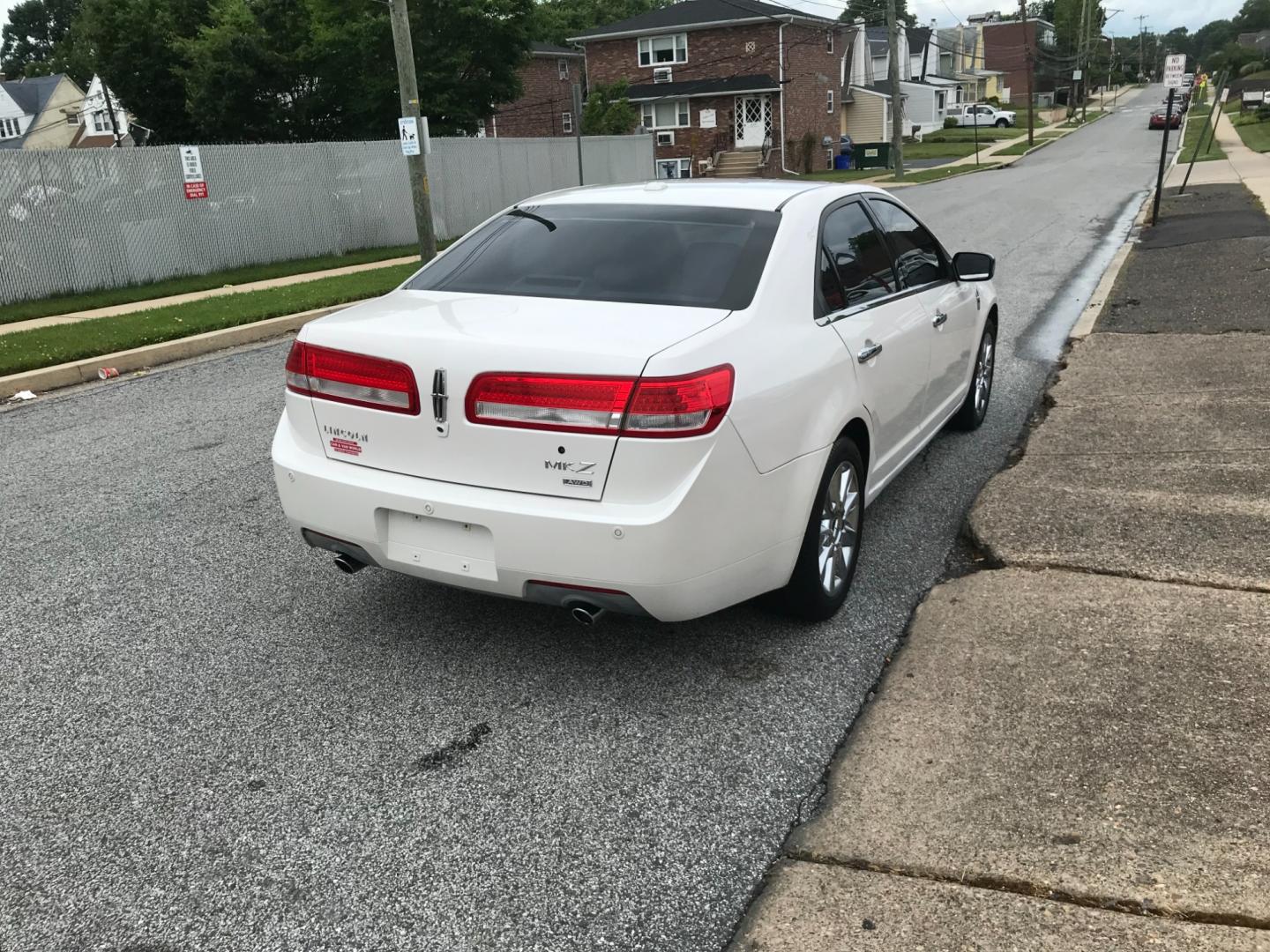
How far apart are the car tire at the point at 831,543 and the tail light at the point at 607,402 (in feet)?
2.39

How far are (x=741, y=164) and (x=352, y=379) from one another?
47131 millimetres

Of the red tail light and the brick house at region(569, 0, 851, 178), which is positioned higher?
the brick house at region(569, 0, 851, 178)

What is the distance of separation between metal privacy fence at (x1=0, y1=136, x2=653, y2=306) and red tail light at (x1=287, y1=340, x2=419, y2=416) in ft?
41.3

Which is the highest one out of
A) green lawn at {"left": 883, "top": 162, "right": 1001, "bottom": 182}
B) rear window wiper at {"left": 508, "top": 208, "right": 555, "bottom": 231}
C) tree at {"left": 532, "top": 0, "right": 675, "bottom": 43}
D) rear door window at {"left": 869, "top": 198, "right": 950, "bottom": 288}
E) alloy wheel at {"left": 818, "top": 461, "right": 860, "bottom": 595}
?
tree at {"left": 532, "top": 0, "right": 675, "bottom": 43}

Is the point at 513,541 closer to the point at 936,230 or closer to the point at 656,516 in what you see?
the point at 656,516

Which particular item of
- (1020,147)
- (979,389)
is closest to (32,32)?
(1020,147)

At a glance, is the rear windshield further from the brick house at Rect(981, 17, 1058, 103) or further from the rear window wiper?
the brick house at Rect(981, 17, 1058, 103)

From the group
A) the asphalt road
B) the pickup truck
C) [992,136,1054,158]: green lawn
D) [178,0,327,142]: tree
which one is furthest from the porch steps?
the asphalt road

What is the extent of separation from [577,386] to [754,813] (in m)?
1.33

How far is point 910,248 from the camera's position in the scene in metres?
5.32

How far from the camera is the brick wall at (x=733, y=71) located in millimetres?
48062

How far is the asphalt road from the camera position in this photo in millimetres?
2680

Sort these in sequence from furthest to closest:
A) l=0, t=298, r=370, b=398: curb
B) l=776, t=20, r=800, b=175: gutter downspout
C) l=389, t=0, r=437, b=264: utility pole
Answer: l=776, t=20, r=800, b=175: gutter downspout, l=389, t=0, r=437, b=264: utility pole, l=0, t=298, r=370, b=398: curb

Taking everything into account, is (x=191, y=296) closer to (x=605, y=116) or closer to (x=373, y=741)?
(x=373, y=741)
